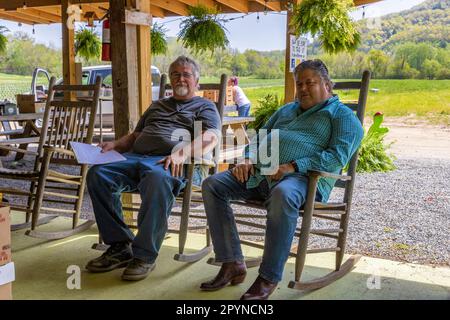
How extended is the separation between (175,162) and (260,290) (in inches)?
30.1

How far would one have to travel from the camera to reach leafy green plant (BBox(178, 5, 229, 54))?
17.7ft

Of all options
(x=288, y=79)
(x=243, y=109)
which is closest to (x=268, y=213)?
(x=288, y=79)

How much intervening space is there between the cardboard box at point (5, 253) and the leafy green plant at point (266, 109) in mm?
4614

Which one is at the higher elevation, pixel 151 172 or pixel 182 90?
pixel 182 90

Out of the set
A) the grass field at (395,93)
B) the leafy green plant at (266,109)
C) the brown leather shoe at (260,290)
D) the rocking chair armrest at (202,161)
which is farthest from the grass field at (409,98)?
the brown leather shoe at (260,290)

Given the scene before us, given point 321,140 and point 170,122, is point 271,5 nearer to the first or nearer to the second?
point 170,122

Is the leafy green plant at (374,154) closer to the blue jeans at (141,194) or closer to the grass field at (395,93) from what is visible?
the grass field at (395,93)

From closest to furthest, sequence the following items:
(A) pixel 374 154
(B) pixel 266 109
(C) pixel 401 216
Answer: (C) pixel 401 216 → (A) pixel 374 154 → (B) pixel 266 109

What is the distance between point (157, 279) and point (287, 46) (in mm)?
3150

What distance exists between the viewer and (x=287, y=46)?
496 cm

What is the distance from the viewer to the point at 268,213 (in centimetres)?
216

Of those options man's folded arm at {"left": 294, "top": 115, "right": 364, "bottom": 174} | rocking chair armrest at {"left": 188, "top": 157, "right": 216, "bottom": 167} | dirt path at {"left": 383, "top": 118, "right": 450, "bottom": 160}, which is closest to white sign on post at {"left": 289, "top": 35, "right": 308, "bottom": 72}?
rocking chair armrest at {"left": 188, "top": 157, "right": 216, "bottom": 167}

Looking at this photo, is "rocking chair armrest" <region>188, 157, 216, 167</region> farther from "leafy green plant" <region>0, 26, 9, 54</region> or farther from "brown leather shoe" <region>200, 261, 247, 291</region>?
"leafy green plant" <region>0, 26, 9, 54</region>
